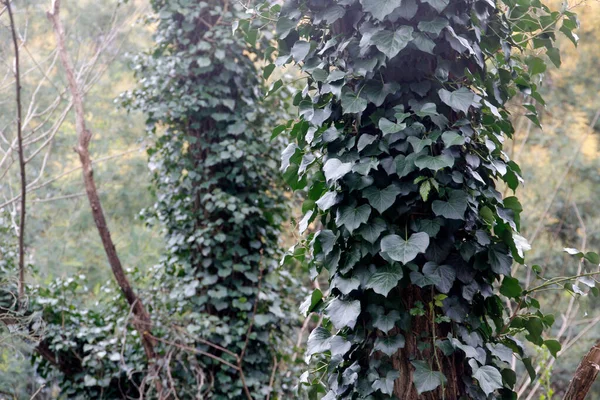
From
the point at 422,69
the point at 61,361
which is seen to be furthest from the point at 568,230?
the point at 422,69

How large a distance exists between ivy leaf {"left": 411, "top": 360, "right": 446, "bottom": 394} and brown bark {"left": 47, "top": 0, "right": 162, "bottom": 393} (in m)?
2.91

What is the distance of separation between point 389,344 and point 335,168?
0.53 metres

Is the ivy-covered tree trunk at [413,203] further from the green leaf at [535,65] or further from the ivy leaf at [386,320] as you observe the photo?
the green leaf at [535,65]

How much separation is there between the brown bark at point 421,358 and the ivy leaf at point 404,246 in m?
0.19

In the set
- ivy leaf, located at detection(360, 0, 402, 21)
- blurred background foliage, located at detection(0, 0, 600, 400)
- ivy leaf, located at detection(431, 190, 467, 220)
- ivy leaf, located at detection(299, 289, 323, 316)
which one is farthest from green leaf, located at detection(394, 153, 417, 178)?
blurred background foliage, located at detection(0, 0, 600, 400)

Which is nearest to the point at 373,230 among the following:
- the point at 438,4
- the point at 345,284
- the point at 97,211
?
the point at 345,284

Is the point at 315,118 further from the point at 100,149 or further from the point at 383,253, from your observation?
the point at 100,149

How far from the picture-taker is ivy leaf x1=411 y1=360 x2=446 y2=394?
1.66 meters

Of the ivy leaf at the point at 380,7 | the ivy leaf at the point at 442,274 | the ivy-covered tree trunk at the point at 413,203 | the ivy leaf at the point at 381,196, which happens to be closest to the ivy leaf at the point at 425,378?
the ivy-covered tree trunk at the point at 413,203

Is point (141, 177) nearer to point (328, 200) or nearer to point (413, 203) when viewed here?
point (328, 200)

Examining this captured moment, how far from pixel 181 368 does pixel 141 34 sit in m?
6.89

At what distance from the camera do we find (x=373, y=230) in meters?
1.73

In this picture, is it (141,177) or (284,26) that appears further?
(141,177)

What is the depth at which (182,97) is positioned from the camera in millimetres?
4531
